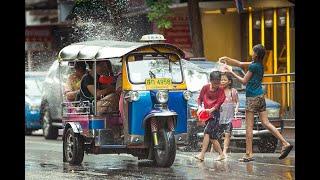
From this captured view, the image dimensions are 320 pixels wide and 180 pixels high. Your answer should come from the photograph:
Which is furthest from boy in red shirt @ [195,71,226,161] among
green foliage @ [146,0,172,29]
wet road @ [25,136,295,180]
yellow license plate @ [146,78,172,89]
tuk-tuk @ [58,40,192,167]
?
green foliage @ [146,0,172,29]

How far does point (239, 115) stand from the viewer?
16391mm

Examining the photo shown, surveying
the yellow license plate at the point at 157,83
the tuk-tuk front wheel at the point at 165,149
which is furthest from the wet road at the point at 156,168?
the yellow license plate at the point at 157,83

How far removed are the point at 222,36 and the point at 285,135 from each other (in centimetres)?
846

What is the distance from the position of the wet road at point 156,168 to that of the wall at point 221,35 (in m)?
9.36

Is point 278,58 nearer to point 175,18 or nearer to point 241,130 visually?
point 175,18

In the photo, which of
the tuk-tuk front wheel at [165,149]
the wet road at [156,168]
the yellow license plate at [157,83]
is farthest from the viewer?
the yellow license plate at [157,83]

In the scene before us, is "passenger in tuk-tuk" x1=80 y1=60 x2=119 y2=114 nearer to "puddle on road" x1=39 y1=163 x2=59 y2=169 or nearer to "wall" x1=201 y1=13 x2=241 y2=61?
"puddle on road" x1=39 y1=163 x2=59 y2=169

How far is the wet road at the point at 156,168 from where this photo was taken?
12648 mm

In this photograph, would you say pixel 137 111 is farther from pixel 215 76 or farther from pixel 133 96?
pixel 215 76

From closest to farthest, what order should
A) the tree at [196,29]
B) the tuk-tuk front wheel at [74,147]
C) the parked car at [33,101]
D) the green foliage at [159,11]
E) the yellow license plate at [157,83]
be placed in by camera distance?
the yellow license plate at [157,83]
the tuk-tuk front wheel at [74,147]
the tree at [196,29]
the green foliage at [159,11]
the parked car at [33,101]

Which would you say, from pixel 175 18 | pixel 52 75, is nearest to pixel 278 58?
pixel 175 18

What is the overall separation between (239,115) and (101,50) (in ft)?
10.9

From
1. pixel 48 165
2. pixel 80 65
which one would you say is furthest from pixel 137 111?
pixel 48 165

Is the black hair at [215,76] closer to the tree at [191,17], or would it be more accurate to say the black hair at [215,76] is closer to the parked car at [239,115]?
the parked car at [239,115]
